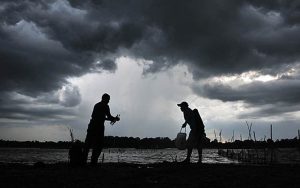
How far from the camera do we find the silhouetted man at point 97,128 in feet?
41.7

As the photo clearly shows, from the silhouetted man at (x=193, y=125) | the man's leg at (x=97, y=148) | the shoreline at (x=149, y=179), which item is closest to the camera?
the shoreline at (x=149, y=179)

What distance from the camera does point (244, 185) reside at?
27.9 feet

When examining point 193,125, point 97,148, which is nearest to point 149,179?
point 97,148

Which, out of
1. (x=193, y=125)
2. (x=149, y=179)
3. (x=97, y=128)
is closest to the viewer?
(x=149, y=179)

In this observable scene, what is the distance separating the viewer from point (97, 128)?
1289cm

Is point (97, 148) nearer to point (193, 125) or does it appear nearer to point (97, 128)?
point (97, 128)

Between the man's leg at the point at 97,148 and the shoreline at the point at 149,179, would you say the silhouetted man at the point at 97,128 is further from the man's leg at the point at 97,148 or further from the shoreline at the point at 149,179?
the shoreline at the point at 149,179

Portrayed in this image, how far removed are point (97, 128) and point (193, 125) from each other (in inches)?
166

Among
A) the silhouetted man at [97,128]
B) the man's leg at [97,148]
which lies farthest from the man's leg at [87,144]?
the man's leg at [97,148]

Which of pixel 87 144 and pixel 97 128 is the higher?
pixel 97 128

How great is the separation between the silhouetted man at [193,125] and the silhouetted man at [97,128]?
3224 mm

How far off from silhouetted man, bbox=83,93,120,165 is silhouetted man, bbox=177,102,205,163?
322 cm

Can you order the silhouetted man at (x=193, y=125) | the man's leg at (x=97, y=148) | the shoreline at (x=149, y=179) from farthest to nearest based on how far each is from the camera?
the silhouetted man at (x=193, y=125) < the man's leg at (x=97, y=148) < the shoreline at (x=149, y=179)

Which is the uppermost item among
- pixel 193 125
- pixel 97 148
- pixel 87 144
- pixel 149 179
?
pixel 193 125
